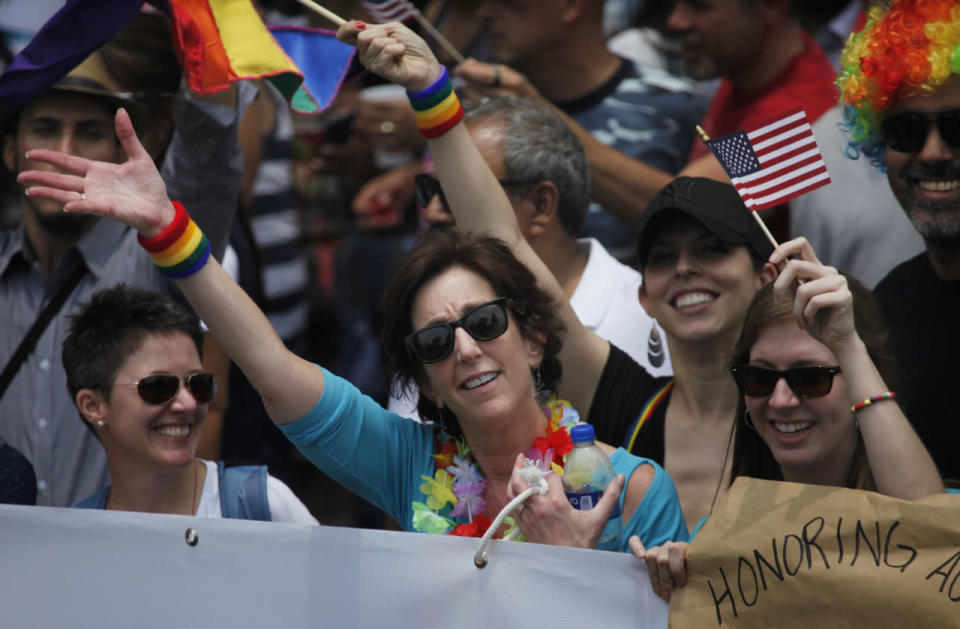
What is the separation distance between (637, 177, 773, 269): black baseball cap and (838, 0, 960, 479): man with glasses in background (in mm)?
390

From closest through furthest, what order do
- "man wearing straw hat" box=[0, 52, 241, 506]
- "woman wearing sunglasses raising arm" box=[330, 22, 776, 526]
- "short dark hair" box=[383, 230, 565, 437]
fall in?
"short dark hair" box=[383, 230, 565, 437] → "woman wearing sunglasses raising arm" box=[330, 22, 776, 526] → "man wearing straw hat" box=[0, 52, 241, 506]

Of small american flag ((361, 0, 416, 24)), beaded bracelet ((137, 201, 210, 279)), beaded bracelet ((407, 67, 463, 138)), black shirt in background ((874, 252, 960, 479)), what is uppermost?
beaded bracelet ((407, 67, 463, 138))

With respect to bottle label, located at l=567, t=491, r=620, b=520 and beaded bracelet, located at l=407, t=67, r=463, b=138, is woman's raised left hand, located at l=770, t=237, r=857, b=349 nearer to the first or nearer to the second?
bottle label, located at l=567, t=491, r=620, b=520

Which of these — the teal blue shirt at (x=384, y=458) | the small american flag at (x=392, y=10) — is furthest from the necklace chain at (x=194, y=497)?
the small american flag at (x=392, y=10)

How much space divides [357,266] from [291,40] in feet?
8.95

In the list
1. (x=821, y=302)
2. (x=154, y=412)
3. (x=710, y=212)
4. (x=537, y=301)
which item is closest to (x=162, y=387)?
(x=154, y=412)

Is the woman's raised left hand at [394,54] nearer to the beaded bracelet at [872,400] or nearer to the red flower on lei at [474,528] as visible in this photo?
the red flower on lei at [474,528]

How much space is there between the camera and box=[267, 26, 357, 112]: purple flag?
372 centimetres

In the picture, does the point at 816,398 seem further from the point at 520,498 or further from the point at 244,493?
the point at 244,493

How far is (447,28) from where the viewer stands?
5902 millimetres

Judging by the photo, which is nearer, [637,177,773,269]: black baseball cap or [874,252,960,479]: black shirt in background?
[874,252,960,479]: black shirt in background

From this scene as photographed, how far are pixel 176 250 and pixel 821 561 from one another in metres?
1.46

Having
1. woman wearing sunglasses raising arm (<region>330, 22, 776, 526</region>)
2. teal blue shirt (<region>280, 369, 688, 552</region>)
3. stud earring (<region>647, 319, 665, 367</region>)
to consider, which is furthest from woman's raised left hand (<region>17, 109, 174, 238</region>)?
stud earring (<region>647, 319, 665, 367</region>)

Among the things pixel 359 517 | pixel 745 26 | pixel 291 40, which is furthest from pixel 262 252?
pixel 745 26
